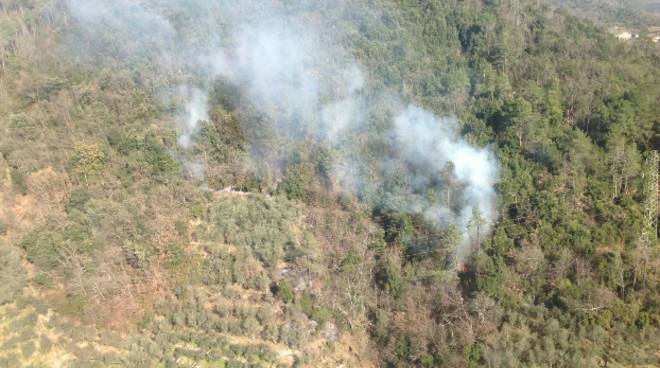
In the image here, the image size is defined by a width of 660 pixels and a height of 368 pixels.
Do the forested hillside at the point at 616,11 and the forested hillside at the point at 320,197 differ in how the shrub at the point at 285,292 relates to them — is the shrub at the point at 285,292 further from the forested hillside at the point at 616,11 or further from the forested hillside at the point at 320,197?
the forested hillside at the point at 616,11

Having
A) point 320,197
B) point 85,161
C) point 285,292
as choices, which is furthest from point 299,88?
point 285,292

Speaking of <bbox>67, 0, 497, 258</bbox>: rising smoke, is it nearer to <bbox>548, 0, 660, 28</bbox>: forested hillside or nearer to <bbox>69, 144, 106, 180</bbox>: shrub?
<bbox>69, 144, 106, 180</bbox>: shrub

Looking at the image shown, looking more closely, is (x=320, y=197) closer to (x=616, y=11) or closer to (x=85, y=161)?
(x=85, y=161)

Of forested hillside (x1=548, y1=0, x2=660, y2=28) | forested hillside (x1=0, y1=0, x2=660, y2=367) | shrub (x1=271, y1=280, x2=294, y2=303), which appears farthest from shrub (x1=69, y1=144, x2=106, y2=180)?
forested hillside (x1=548, y1=0, x2=660, y2=28)

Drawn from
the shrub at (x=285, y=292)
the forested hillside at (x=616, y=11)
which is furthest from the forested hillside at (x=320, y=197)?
the forested hillside at (x=616, y=11)

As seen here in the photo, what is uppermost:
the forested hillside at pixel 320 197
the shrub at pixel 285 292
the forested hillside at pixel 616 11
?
the forested hillside at pixel 616 11

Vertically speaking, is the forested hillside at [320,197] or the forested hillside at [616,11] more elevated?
→ the forested hillside at [616,11]

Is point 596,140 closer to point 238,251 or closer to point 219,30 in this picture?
point 238,251
